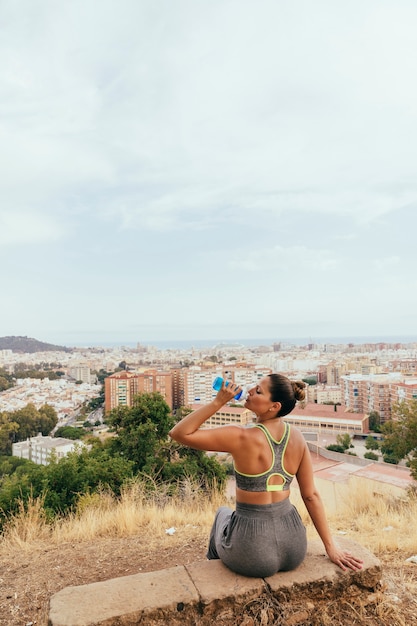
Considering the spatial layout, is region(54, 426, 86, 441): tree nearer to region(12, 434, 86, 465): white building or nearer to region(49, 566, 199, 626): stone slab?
region(12, 434, 86, 465): white building

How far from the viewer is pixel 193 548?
3016 millimetres

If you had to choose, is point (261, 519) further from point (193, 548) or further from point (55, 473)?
point (55, 473)

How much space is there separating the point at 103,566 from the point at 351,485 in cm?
306

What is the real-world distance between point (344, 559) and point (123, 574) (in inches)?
52.8

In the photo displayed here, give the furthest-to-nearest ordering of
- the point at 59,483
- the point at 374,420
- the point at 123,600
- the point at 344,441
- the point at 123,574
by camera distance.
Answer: the point at 374,420, the point at 344,441, the point at 59,483, the point at 123,574, the point at 123,600

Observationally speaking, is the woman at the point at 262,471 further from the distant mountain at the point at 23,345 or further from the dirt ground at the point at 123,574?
the distant mountain at the point at 23,345

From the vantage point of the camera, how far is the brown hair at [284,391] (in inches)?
70.5

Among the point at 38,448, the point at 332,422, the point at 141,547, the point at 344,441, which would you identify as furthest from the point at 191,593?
the point at 332,422

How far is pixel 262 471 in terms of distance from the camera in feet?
5.86

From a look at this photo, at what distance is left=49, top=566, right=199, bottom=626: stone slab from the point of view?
5.24ft

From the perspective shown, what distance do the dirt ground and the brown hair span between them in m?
0.77

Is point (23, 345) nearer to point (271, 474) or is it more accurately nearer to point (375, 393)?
point (375, 393)

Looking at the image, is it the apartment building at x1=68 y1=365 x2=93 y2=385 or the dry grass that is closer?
the dry grass

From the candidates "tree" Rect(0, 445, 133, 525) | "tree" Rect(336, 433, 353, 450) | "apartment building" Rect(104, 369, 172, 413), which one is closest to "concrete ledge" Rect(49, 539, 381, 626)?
"tree" Rect(0, 445, 133, 525)
